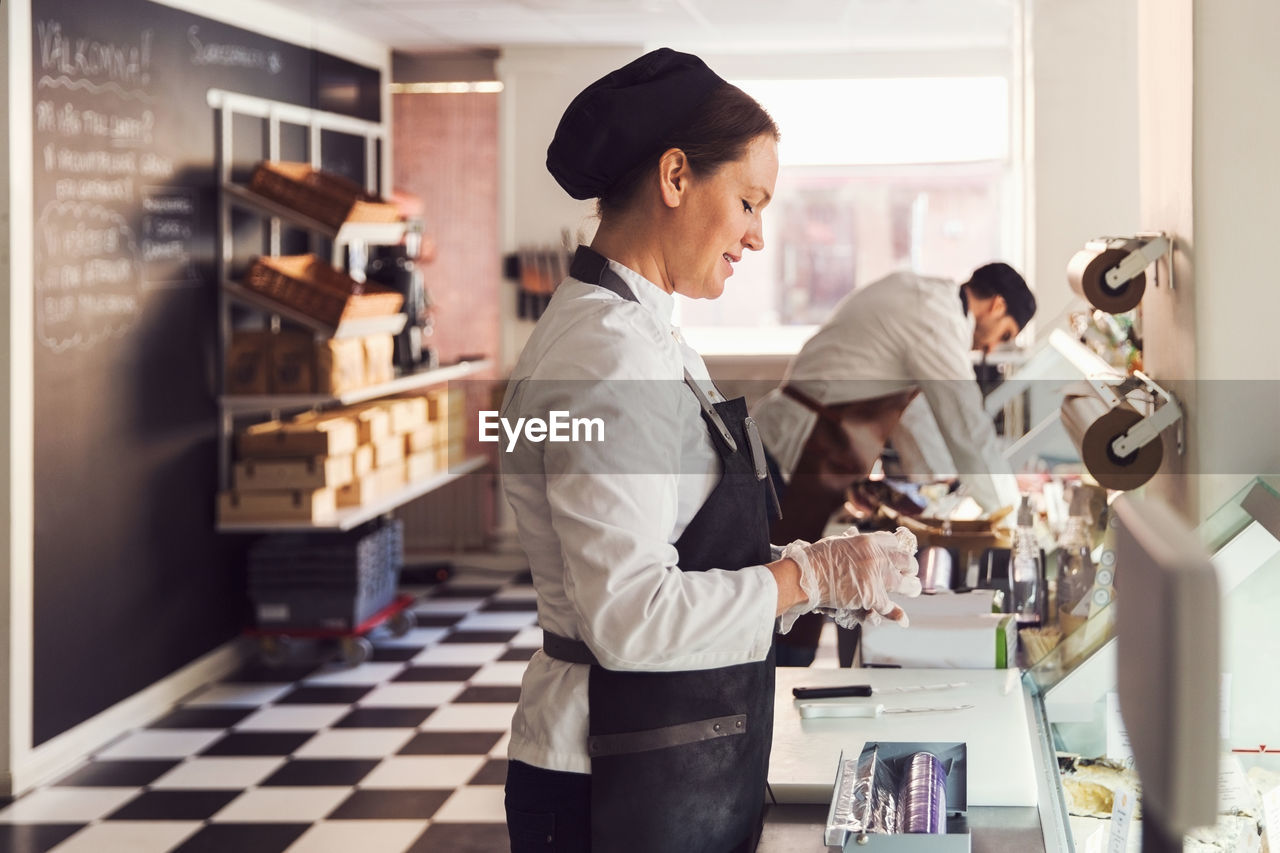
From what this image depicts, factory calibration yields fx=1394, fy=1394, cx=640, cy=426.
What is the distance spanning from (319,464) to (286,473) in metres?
0.15

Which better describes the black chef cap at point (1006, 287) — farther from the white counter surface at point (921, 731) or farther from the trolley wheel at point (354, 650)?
the trolley wheel at point (354, 650)

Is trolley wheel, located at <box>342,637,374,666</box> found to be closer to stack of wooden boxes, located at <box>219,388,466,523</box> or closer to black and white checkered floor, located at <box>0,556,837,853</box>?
black and white checkered floor, located at <box>0,556,837,853</box>

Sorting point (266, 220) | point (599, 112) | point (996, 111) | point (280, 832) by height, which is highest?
point (996, 111)

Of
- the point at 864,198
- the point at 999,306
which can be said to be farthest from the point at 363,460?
the point at 864,198

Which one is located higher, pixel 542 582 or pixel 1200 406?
pixel 1200 406

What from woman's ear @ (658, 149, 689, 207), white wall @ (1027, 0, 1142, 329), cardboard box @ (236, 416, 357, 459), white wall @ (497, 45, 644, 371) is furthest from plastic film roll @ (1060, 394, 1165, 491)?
white wall @ (497, 45, 644, 371)

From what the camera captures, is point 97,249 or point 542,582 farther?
point 97,249

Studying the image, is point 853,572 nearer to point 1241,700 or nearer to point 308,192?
point 1241,700

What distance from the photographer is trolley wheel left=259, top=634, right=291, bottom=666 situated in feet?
19.2

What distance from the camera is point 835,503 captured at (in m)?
4.49

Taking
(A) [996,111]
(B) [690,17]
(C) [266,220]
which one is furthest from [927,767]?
(A) [996,111]

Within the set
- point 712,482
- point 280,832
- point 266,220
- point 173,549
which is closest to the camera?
point 712,482

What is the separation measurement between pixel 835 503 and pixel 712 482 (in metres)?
3.05

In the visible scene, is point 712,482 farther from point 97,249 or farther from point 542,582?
point 97,249
